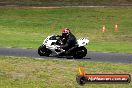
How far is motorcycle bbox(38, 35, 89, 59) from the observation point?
2545cm

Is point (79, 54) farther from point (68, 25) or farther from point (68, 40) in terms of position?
point (68, 25)

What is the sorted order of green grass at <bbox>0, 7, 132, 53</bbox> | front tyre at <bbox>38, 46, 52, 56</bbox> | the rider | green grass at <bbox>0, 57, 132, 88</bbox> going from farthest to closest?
green grass at <bbox>0, 7, 132, 53</bbox> < front tyre at <bbox>38, 46, 52, 56</bbox> < the rider < green grass at <bbox>0, 57, 132, 88</bbox>

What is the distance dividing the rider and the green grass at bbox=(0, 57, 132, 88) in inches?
76.1

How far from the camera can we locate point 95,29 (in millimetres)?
46406

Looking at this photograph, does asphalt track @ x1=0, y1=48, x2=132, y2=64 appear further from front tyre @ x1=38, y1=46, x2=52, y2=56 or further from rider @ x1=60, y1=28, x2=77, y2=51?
rider @ x1=60, y1=28, x2=77, y2=51

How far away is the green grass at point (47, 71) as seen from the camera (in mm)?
16672

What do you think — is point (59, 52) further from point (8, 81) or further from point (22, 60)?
point (8, 81)

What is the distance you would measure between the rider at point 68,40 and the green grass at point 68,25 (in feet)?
16.0

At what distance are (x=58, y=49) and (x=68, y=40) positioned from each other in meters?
0.87

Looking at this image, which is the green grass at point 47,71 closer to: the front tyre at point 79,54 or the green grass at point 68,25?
the front tyre at point 79,54

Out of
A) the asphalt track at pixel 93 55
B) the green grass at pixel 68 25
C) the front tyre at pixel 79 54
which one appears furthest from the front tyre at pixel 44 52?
the green grass at pixel 68 25

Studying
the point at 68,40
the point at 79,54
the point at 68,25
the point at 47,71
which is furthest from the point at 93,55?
the point at 68,25

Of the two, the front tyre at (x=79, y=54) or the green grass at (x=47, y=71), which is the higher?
the green grass at (x=47, y=71)

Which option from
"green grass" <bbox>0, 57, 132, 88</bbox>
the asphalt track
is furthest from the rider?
"green grass" <bbox>0, 57, 132, 88</bbox>
